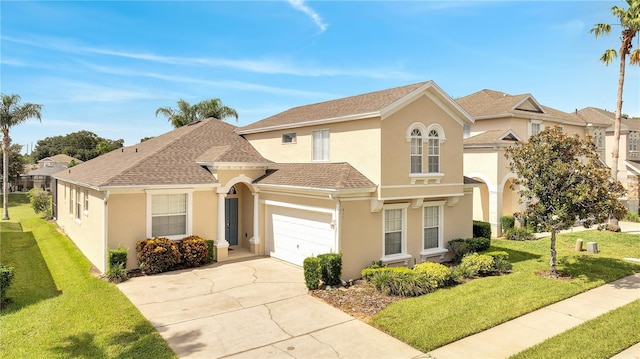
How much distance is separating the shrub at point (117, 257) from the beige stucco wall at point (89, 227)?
2.73 feet

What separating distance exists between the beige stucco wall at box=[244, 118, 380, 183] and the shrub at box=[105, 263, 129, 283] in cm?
863

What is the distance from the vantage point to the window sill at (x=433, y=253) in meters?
16.0

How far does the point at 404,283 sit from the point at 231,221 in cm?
1044

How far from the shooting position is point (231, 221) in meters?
19.5

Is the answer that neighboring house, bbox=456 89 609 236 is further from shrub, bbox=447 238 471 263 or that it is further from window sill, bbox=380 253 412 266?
window sill, bbox=380 253 412 266

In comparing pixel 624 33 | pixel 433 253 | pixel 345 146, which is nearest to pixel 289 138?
pixel 345 146

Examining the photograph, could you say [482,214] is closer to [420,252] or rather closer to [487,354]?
[420,252]

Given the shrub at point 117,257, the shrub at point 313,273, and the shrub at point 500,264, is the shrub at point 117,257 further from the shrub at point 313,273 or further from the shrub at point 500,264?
the shrub at point 500,264

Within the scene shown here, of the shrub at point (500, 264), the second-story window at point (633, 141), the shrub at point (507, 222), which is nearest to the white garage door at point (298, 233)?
the shrub at point (500, 264)

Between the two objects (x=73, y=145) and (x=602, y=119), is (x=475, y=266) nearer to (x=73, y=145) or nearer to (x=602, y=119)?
(x=602, y=119)

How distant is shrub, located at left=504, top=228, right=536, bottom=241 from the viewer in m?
22.1

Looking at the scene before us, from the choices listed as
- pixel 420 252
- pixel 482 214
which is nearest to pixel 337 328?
pixel 420 252

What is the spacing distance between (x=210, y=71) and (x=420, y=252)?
52.6ft

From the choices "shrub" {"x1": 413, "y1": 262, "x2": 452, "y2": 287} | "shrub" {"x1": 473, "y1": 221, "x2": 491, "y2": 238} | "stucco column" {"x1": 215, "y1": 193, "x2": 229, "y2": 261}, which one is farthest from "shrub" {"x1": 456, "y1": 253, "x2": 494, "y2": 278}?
"stucco column" {"x1": 215, "y1": 193, "x2": 229, "y2": 261}
